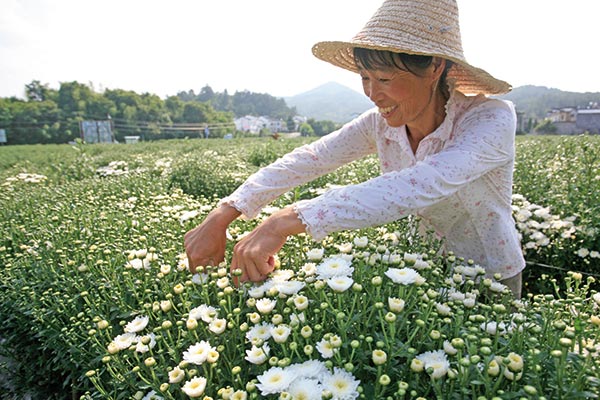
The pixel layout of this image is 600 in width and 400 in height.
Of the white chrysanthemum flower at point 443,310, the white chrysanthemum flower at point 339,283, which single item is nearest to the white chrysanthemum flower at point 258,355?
the white chrysanthemum flower at point 339,283

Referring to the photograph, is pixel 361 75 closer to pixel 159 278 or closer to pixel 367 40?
pixel 367 40

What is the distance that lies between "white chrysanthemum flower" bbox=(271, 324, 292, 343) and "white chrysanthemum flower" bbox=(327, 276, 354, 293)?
0.15m

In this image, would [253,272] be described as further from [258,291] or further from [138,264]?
[138,264]

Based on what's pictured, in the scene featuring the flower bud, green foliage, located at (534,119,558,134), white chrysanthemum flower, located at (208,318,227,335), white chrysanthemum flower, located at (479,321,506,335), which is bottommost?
green foliage, located at (534,119,558,134)

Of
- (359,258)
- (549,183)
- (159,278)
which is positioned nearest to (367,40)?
(359,258)

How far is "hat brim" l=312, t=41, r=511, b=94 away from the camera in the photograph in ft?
4.70

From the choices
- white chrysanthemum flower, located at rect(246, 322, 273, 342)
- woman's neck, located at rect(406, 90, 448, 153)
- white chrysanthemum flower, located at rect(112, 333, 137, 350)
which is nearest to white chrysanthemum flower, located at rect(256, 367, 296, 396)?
white chrysanthemum flower, located at rect(246, 322, 273, 342)

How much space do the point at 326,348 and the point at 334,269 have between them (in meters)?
0.27

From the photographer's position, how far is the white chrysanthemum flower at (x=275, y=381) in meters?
0.83

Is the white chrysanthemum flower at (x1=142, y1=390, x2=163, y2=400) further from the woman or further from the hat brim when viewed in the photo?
the hat brim

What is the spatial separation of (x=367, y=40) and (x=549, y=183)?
11.3 ft

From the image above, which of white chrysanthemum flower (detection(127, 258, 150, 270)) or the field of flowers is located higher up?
white chrysanthemum flower (detection(127, 258, 150, 270))

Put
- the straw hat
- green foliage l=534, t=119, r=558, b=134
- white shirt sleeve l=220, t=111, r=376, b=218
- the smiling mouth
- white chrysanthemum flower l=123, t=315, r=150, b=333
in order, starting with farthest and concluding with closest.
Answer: green foliage l=534, t=119, r=558, b=134, white shirt sleeve l=220, t=111, r=376, b=218, the smiling mouth, the straw hat, white chrysanthemum flower l=123, t=315, r=150, b=333

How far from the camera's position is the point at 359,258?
1247 mm
